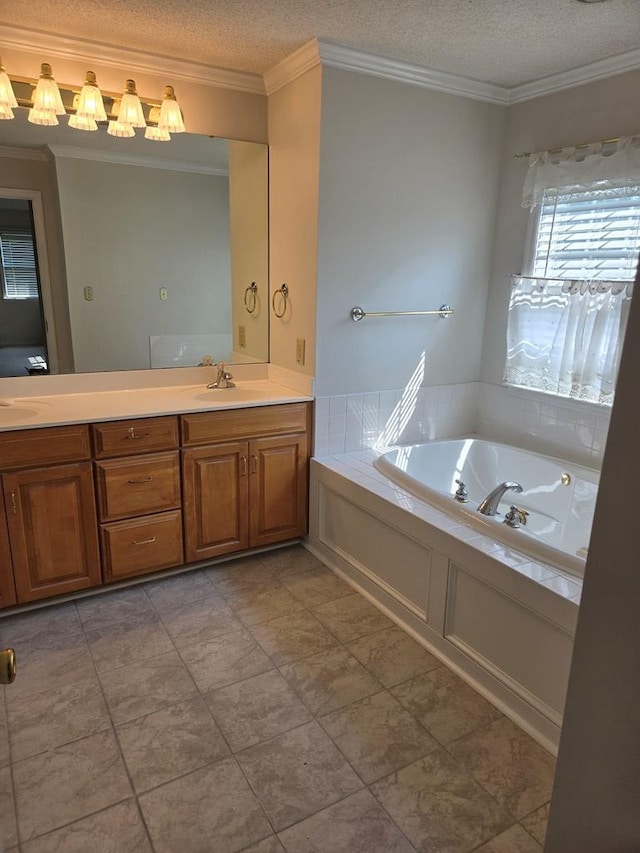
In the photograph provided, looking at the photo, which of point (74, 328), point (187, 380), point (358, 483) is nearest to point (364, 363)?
point (358, 483)

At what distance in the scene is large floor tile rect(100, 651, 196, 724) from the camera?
1994 mm

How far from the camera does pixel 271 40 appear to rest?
2.46 metres

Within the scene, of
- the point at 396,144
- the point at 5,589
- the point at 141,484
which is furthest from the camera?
the point at 396,144

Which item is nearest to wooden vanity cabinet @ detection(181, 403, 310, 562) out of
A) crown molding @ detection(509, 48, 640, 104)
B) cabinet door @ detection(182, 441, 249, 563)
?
cabinet door @ detection(182, 441, 249, 563)

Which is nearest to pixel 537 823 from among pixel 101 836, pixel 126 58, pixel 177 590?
pixel 101 836

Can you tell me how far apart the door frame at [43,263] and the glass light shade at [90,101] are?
1.38ft

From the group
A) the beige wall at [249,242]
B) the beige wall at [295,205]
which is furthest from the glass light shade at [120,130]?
the beige wall at [295,205]

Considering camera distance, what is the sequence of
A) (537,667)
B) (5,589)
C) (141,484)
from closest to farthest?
1. (537,667)
2. (5,589)
3. (141,484)

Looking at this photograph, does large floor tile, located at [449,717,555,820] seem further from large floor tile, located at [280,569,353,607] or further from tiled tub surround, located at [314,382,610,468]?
tiled tub surround, located at [314,382,610,468]

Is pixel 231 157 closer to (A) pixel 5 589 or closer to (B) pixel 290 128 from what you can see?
(B) pixel 290 128

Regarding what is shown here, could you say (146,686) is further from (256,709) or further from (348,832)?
(348,832)

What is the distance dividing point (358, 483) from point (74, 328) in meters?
1.58

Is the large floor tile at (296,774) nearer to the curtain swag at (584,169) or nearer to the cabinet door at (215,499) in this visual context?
the cabinet door at (215,499)

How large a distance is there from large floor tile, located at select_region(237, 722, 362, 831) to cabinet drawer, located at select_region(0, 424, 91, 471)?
135 centimetres
